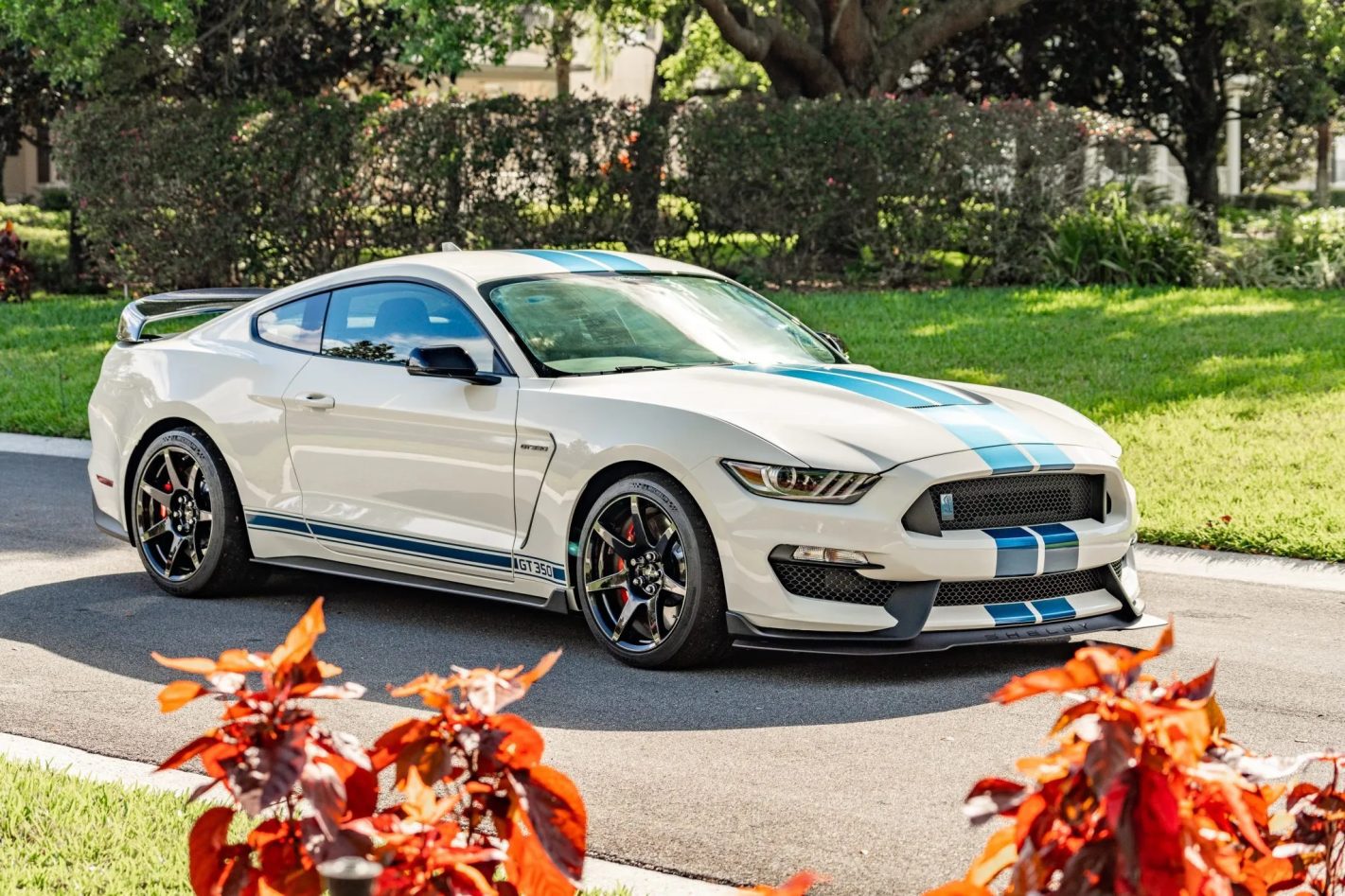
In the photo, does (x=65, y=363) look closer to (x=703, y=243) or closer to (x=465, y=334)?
(x=703, y=243)

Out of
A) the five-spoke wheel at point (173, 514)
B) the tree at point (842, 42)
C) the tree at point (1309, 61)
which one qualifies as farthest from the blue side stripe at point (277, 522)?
the tree at point (1309, 61)

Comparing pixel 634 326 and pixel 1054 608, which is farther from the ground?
pixel 634 326

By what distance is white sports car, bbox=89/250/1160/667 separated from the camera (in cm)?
611

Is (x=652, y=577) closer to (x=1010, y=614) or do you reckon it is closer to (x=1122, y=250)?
(x=1010, y=614)

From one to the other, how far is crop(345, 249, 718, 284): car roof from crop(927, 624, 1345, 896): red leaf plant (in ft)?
17.9

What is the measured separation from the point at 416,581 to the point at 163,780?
208cm

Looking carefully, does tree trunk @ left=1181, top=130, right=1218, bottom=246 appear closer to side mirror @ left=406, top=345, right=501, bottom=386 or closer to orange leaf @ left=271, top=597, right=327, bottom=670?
side mirror @ left=406, top=345, right=501, bottom=386

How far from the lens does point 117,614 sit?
760 cm

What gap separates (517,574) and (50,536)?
3.85 meters

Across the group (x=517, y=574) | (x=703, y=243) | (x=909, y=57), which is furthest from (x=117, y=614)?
(x=909, y=57)

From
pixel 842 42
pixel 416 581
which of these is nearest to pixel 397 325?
pixel 416 581

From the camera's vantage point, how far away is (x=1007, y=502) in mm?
6328

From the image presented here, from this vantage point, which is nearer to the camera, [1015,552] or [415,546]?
[1015,552]

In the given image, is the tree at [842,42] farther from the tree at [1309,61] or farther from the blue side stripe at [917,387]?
the blue side stripe at [917,387]
